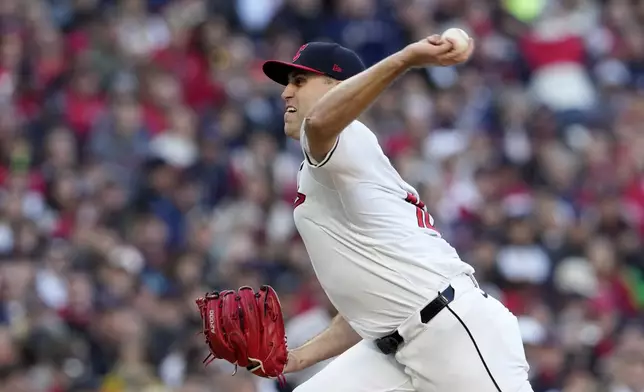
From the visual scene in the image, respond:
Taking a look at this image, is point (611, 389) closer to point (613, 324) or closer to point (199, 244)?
point (613, 324)

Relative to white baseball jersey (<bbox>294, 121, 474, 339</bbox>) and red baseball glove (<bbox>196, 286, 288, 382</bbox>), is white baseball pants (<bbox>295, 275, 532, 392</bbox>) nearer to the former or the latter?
white baseball jersey (<bbox>294, 121, 474, 339</bbox>)

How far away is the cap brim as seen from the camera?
15.5ft

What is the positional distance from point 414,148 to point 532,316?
2.43 m

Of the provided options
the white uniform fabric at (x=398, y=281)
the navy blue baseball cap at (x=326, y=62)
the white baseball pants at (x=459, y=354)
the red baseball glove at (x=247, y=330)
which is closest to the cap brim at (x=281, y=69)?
the navy blue baseball cap at (x=326, y=62)

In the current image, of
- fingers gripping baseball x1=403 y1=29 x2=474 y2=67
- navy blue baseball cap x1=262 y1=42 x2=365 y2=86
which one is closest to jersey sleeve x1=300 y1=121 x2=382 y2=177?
navy blue baseball cap x1=262 y1=42 x2=365 y2=86

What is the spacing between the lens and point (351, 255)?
4.64 m

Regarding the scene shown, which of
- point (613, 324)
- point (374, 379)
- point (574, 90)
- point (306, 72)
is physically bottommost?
point (613, 324)

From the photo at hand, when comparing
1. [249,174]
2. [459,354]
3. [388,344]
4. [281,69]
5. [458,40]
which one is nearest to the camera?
[458,40]

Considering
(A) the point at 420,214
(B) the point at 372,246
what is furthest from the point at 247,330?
(A) the point at 420,214

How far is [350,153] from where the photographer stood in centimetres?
445

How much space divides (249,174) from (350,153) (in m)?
6.07

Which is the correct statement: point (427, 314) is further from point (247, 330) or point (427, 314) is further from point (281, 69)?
point (281, 69)

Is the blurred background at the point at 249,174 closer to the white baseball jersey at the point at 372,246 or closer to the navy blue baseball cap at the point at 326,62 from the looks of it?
the white baseball jersey at the point at 372,246

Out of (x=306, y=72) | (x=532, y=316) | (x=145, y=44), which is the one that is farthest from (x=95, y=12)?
(x=306, y=72)
